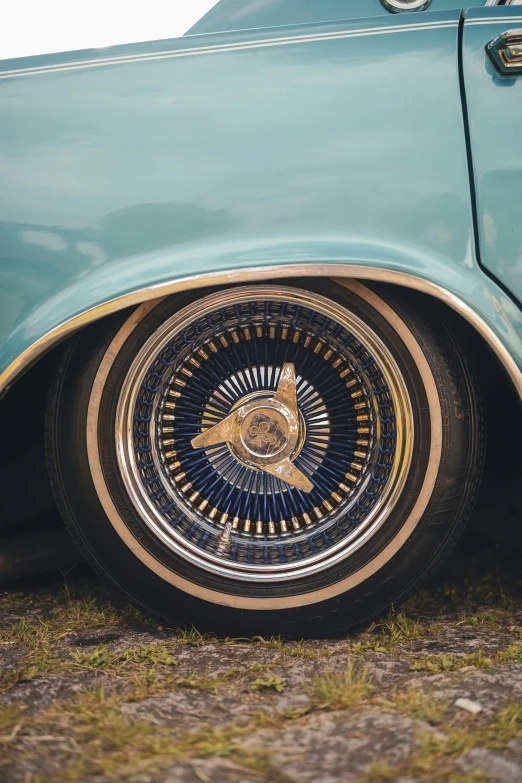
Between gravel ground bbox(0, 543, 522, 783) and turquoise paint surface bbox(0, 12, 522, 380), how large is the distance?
2.40ft

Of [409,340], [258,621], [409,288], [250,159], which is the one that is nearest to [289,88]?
[250,159]

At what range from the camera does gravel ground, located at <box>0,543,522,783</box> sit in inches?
42.3

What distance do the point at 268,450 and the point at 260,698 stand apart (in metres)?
0.58

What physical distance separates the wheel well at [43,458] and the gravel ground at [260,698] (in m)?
0.23

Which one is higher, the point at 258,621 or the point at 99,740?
the point at 258,621

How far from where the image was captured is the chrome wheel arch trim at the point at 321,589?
1.58 meters

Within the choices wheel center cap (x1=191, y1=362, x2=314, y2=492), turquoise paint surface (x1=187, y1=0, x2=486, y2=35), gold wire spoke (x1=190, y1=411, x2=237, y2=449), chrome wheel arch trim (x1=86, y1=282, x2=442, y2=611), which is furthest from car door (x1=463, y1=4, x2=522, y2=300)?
gold wire spoke (x1=190, y1=411, x2=237, y2=449)

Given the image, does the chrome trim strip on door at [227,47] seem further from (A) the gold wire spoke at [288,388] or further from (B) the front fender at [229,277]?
(A) the gold wire spoke at [288,388]

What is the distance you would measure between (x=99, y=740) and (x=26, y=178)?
115 cm

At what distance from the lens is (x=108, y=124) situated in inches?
58.3

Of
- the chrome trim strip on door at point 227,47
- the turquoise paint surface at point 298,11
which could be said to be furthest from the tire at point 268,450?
the turquoise paint surface at point 298,11

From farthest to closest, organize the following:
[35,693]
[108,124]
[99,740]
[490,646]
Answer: [490,646] → [108,124] → [35,693] → [99,740]

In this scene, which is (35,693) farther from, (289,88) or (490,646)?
(289,88)

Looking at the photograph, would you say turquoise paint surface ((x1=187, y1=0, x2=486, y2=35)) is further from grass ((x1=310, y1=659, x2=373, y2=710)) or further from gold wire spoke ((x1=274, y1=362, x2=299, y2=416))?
grass ((x1=310, y1=659, x2=373, y2=710))
